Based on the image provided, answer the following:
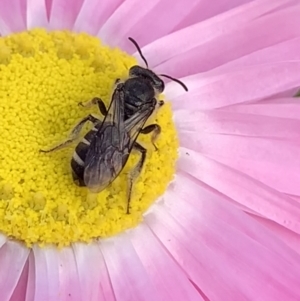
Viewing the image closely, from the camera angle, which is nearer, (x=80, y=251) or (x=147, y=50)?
(x=80, y=251)

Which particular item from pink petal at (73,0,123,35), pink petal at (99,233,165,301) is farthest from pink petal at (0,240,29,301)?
pink petal at (73,0,123,35)

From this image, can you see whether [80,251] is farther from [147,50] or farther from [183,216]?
[147,50]

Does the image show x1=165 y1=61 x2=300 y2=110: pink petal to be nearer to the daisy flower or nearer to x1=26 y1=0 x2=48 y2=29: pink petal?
the daisy flower

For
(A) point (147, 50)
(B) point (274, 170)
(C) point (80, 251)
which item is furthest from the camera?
(A) point (147, 50)

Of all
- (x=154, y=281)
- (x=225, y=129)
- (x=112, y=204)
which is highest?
(x=225, y=129)

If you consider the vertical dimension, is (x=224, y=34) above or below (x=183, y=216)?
above

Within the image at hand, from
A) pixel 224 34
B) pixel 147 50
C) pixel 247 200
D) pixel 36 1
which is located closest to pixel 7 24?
pixel 36 1

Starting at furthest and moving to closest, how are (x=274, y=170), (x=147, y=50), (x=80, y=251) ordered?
(x=147, y=50), (x=274, y=170), (x=80, y=251)
